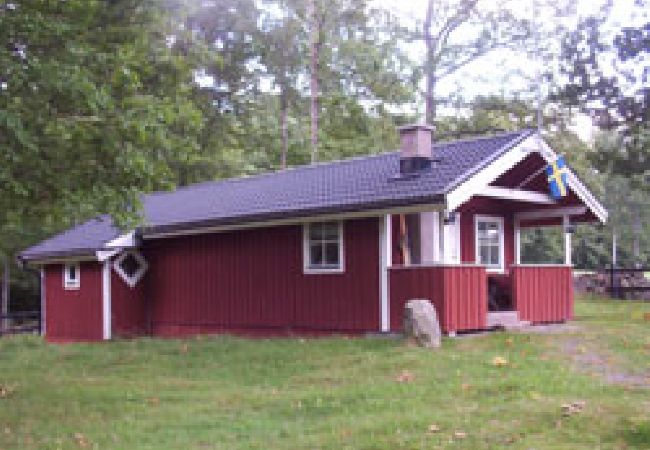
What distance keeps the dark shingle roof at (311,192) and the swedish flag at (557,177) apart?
0.94 metres

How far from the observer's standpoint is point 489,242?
17.6 meters

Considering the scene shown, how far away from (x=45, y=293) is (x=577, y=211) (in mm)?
14344

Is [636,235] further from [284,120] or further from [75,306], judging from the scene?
[75,306]

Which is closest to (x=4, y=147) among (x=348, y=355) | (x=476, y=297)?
(x=348, y=355)

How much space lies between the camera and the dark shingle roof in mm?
14469

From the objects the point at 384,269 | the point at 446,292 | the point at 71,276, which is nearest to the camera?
the point at 446,292

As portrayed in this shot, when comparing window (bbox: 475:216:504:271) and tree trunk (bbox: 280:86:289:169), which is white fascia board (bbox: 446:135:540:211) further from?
tree trunk (bbox: 280:86:289:169)

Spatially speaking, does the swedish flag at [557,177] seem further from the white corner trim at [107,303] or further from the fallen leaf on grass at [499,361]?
the white corner trim at [107,303]

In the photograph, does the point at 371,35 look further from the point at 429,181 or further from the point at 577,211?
the point at 429,181

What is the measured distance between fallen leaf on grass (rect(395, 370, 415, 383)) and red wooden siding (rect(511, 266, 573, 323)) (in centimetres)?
584

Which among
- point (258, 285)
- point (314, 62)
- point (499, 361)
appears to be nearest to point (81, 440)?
point (499, 361)

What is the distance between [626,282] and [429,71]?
44.5 feet

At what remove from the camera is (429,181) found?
14.5m

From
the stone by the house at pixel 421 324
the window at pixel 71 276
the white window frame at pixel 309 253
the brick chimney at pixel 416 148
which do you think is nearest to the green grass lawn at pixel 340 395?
the stone by the house at pixel 421 324
